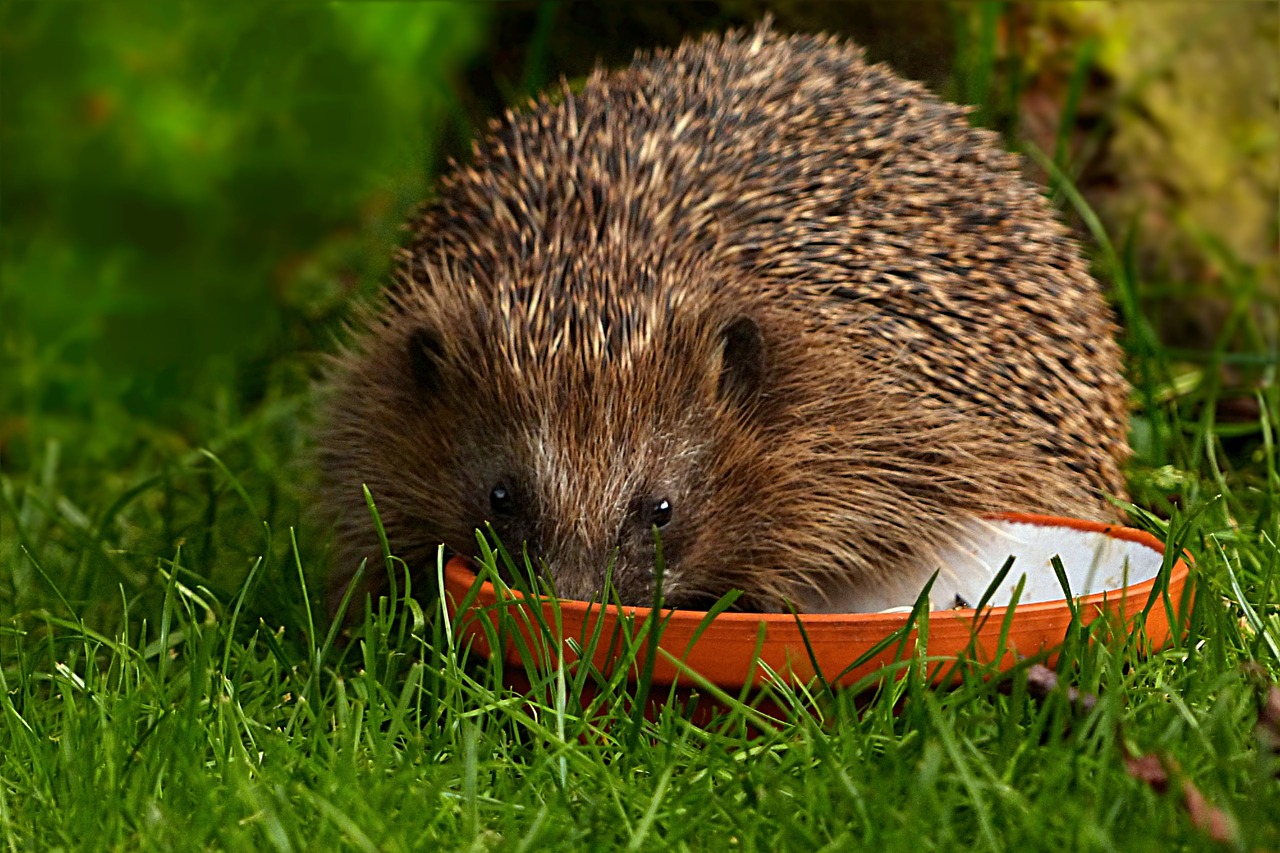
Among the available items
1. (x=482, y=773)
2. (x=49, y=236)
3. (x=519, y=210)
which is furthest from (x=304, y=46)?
(x=482, y=773)

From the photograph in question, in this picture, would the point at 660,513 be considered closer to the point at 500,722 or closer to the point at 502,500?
the point at 502,500

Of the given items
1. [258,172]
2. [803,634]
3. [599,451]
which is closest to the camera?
[803,634]

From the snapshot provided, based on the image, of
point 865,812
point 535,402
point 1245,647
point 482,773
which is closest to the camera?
point 865,812

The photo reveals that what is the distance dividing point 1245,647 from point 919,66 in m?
3.04

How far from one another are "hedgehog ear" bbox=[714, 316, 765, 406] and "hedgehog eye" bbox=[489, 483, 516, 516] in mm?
517

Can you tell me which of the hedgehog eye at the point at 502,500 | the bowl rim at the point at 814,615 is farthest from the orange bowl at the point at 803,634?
the hedgehog eye at the point at 502,500

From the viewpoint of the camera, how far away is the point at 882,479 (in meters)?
3.71

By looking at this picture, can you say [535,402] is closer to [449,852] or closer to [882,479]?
[882,479]

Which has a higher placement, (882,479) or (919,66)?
(919,66)

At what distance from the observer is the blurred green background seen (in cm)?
539

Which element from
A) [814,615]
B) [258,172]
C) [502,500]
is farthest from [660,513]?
[258,172]

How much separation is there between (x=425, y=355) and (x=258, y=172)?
10.7 feet

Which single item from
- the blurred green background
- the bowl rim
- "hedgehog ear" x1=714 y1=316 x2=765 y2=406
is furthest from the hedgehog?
A: the blurred green background

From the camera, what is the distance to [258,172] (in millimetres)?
6633
